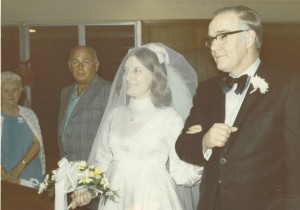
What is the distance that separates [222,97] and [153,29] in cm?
332

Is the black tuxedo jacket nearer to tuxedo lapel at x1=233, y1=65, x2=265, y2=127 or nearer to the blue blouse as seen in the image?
tuxedo lapel at x1=233, y1=65, x2=265, y2=127

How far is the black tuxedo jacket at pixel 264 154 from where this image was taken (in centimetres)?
134

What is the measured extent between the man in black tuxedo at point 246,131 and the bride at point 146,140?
0.35 m

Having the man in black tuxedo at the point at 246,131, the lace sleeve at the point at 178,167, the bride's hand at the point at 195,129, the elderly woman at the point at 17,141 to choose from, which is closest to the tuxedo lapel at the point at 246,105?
the man in black tuxedo at the point at 246,131

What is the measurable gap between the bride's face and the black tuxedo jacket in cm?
54

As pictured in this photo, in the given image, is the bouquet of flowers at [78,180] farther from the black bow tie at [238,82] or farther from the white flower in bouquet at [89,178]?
the black bow tie at [238,82]

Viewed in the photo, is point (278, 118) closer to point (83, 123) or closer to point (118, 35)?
point (83, 123)

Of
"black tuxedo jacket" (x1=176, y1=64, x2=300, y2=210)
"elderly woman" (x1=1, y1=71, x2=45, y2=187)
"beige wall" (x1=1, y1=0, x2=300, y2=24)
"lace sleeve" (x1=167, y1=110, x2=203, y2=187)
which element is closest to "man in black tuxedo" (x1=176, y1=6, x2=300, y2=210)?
"black tuxedo jacket" (x1=176, y1=64, x2=300, y2=210)

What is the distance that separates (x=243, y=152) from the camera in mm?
1398

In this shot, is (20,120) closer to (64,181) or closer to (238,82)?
(64,181)

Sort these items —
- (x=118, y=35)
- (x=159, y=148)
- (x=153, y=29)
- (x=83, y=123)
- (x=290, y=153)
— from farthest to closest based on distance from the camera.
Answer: (x=118, y=35)
(x=153, y=29)
(x=83, y=123)
(x=159, y=148)
(x=290, y=153)

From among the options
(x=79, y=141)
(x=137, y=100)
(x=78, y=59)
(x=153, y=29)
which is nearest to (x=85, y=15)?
(x=153, y=29)

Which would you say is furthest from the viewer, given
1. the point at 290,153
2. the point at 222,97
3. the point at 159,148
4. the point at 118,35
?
the point at 118,35

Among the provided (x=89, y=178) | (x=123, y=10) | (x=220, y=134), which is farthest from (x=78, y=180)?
(x=123, y=10)
